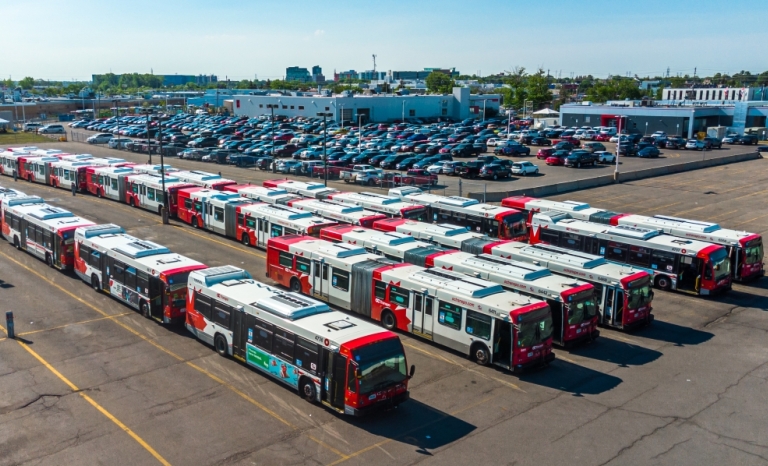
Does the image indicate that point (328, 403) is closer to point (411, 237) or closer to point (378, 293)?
point (378, 293)

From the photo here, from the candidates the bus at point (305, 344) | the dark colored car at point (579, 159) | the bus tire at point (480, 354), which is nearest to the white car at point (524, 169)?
the dark colored car at point (579, 159)

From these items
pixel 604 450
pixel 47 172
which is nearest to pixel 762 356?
pixel 604 450

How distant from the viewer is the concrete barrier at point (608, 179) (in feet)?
164

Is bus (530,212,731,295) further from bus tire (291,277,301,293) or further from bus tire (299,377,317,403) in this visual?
bus tire (299,377,317,403)

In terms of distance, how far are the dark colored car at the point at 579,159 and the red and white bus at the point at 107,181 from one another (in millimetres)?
43865

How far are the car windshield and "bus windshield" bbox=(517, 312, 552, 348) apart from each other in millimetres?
15261

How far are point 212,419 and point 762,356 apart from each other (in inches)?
701

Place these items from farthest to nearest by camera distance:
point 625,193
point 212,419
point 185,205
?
point 625,193 → point 185,205 → point 212,419

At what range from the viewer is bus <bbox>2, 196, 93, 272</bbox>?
3030cm

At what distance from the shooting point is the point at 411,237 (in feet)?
94.3

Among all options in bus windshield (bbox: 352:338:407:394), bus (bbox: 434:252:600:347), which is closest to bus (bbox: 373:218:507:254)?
bus (bbox: 434:252:600:347)

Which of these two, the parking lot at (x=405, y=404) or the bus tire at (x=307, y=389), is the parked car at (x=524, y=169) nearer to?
the parking lot at (x=405, y=404)

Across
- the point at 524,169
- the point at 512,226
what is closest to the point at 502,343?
the point at 512,226

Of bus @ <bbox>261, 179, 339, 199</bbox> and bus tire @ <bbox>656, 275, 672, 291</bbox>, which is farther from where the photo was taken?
bus @ <bbox>261, 179, 339, 199</bbox>
